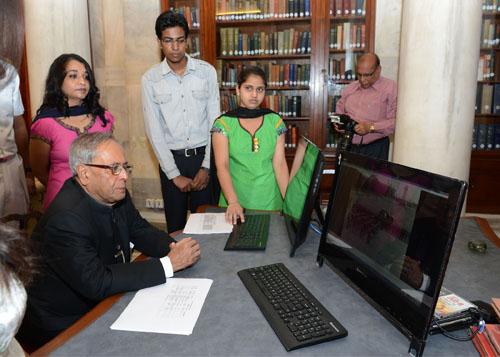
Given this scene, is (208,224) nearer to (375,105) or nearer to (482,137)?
(375,105)

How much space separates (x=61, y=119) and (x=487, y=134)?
410cm

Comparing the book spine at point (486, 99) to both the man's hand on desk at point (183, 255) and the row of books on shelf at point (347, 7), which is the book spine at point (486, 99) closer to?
the row of books on shelf at point (347, 7)

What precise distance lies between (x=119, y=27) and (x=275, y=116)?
9.80 ft

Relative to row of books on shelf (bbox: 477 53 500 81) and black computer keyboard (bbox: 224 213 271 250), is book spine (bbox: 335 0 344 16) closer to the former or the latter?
row of books on shelf (bbox: 477 53 500 81)

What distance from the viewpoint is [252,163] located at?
2234 mm

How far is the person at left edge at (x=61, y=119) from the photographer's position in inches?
90.1

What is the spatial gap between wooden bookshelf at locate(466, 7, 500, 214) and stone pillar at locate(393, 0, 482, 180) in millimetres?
1584

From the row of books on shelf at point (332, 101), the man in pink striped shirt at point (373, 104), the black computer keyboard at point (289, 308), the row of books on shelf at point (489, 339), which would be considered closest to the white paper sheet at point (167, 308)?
the black computer keyboard at point (289, 308)

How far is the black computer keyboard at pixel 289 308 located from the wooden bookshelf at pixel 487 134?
3757mm

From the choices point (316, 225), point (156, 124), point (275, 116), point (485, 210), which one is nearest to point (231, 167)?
point (275, 116)

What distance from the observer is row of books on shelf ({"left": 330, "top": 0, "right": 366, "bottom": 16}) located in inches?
165

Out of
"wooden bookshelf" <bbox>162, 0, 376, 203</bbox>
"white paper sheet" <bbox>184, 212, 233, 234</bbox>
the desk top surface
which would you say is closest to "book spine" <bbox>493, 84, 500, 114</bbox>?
"wooden bookshelf" <bbox>162, 0, 376, 203</bbox>

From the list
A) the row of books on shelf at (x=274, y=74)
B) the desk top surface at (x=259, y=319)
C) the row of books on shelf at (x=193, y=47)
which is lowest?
the desk top surface at (x=259, y=319)

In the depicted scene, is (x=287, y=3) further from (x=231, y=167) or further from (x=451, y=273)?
(x=451, y=273)
